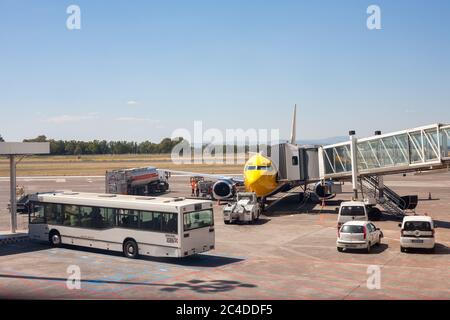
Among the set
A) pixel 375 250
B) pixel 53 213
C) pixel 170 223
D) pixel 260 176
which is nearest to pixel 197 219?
pixel 170 223

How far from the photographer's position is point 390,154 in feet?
123

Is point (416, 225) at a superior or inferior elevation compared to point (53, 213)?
inferior

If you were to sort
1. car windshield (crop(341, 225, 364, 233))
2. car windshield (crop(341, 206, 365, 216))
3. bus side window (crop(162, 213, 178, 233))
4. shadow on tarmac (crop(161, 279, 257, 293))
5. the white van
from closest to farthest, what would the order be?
Result: shadow on tarmac (crop(161, 279, 257, 293)) < bus side window (crop(162, 213, 178, 233)) < car windshield (crop(341, 225, 364, 233)) < the white van < car windshield (crop(341, 206, 365, 216))

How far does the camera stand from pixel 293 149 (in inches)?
1833

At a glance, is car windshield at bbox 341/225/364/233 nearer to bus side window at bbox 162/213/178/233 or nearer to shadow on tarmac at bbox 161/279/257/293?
shadow on tarmac at bbox 161/279/257/293

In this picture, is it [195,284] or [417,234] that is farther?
[417,234]

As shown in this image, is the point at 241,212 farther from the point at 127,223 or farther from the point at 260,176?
the point at 127,223

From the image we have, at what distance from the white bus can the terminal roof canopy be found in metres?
3.17

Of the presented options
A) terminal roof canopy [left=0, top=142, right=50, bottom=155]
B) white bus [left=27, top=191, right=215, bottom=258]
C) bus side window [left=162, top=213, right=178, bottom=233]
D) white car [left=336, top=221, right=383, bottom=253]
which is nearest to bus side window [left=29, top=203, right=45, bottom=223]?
white bus [left=27, top=191, right=215, bottom=258]

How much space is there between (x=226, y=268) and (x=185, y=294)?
5265 mm

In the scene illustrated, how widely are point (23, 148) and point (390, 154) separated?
84.4 feet

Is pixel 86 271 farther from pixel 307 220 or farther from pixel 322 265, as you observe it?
pixel 307 220

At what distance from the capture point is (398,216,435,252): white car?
26.9 metres

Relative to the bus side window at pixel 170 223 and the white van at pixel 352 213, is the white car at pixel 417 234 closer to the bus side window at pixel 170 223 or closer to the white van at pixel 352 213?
the white van at pixel 352 213
